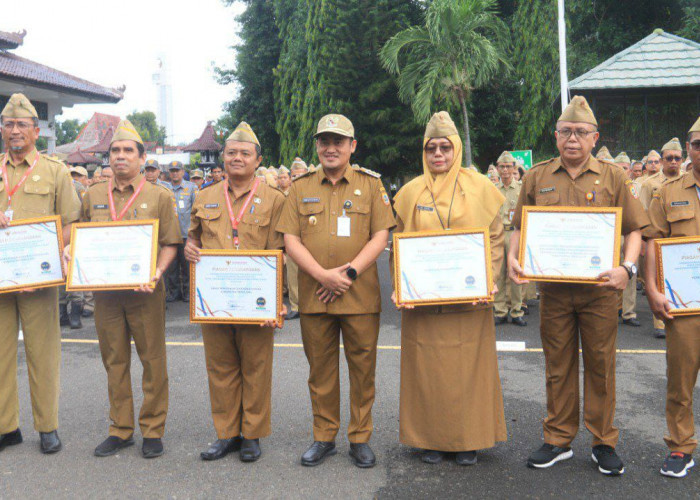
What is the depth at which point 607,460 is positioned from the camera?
3.99m

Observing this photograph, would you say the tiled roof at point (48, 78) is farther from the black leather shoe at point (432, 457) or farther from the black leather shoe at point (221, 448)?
the black leather shoe at point (432, 457)

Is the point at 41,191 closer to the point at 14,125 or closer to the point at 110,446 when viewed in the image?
the point at 14,125

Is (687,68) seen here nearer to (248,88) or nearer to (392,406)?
(392,406)

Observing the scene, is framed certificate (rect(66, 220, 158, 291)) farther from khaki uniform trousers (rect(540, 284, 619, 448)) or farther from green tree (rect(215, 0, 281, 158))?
green tree (rect(215, 0, 281, 158))

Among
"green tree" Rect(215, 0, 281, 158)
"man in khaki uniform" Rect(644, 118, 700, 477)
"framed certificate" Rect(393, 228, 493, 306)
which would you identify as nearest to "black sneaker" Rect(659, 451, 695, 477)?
"man in khaki uniform" Rect(644, 118, 700, 477)

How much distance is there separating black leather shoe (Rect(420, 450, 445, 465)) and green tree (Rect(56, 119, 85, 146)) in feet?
319

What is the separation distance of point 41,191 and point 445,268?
10.0 feet

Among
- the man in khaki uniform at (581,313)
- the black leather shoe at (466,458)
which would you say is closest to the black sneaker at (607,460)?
the man in khaki uniform at (581,313)

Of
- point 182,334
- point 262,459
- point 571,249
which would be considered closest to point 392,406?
point 262,459

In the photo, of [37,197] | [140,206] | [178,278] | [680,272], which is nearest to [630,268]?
[680,272]

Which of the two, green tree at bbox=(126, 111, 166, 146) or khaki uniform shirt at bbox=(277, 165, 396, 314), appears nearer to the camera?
khaki uniform shirt at bbox=(277, 165, 396, 314)

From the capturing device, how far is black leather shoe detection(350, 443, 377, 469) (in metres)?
4.18

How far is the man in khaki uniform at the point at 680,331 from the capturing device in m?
3.95

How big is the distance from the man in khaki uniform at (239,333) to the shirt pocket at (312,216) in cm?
26
